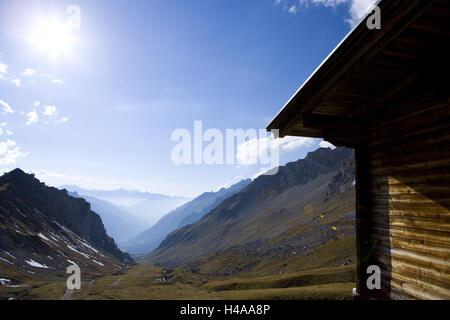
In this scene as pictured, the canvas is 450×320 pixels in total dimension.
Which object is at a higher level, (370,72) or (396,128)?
(370,72)

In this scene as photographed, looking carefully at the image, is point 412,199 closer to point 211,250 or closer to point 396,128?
point 396,128

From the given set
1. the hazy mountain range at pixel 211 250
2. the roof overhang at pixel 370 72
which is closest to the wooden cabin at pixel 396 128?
the roof overhang at pixel 370 72

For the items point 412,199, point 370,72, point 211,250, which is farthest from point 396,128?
point 211,250

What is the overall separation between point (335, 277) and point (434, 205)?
47.9m

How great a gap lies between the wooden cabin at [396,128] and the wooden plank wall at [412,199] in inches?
0.8

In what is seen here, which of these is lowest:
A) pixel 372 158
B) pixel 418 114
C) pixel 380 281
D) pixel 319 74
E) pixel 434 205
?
pixel 380 281

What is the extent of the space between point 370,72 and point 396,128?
1.63 metres

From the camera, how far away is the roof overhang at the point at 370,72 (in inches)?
195

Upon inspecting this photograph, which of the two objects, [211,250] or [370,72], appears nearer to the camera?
[370,72]

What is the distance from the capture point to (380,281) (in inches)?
295

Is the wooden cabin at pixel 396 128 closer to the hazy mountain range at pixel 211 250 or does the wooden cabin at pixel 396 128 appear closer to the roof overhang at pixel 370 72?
the roof overhang at pixel 370 72

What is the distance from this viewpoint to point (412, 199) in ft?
21.9
